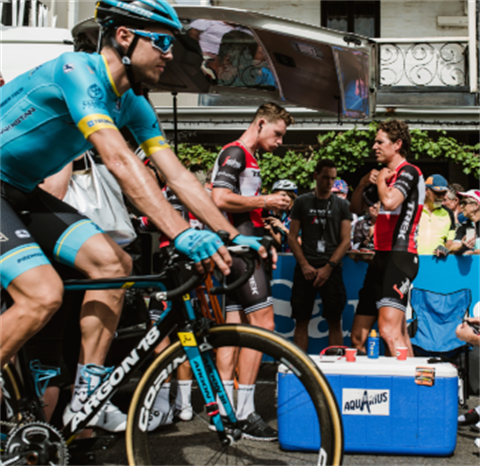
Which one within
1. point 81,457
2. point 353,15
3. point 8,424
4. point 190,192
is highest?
point 353,15

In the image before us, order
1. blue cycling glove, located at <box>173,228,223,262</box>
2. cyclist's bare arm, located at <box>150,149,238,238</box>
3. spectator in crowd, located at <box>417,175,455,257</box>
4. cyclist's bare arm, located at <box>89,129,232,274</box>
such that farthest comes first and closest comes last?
spectator in crowd, located at <box>417,175,455,257</box>
cyclist's bare arm, located at <box>150,149,238,238</box>
cyclist's bare arm, located at <box>89,129,232,274</box>
blue cycling glove, located at <box>173,228,223,262</box>

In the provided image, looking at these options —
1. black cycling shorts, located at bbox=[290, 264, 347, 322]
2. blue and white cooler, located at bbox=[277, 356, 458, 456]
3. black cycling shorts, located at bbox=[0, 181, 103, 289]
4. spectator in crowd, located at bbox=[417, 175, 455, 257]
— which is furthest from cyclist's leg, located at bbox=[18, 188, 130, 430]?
spectator in crowd, located at bbox=[417, 175, 455, 257]

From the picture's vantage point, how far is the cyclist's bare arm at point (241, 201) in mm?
4117

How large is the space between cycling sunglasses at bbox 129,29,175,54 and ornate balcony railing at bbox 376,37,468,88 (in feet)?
40.9

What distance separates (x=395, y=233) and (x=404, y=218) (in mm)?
137

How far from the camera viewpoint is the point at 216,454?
252 cm

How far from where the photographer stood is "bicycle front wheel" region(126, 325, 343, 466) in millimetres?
2260

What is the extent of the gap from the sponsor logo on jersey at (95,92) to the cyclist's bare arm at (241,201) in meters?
1.71

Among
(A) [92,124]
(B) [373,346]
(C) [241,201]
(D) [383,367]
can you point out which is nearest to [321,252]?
(C) [241,201]

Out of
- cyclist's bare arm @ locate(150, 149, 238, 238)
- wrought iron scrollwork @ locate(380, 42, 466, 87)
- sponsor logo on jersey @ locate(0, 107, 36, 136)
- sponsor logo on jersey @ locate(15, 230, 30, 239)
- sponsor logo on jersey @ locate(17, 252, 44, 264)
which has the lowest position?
sponsor logo on jersey @ locate(17, 252, 44, 264)

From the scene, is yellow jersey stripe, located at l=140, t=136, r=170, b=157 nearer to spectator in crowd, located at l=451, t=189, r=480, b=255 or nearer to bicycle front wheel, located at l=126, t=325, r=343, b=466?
bicycle front wheel, located at l=126, t=325, r=343, b=466

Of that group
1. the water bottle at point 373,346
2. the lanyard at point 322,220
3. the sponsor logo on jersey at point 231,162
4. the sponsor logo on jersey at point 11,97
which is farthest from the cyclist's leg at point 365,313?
the sponsor logo on jersey at point 11,97

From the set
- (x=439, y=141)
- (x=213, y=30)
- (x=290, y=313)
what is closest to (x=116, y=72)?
(x=213, y=30)

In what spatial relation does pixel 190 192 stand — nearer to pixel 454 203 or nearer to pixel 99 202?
pixel 99 202
